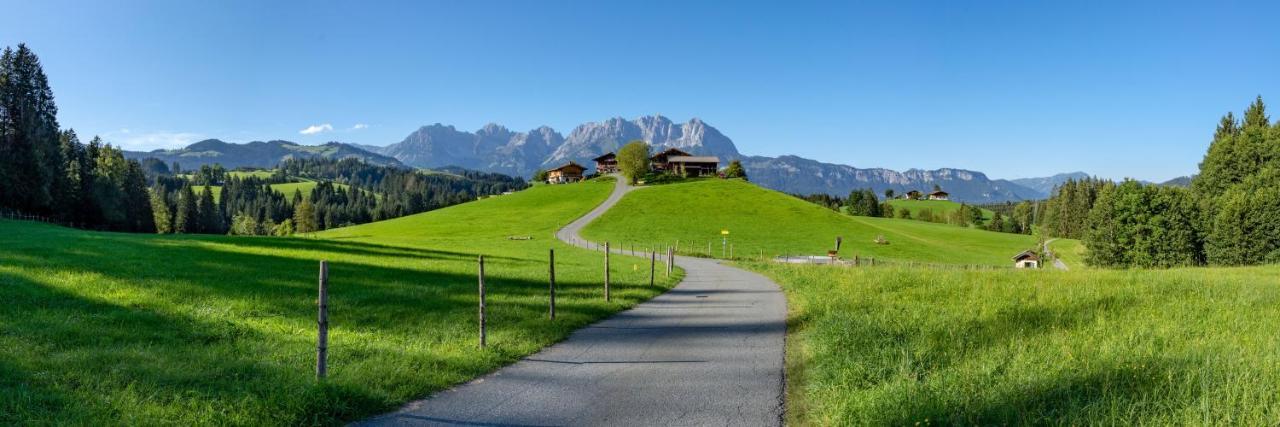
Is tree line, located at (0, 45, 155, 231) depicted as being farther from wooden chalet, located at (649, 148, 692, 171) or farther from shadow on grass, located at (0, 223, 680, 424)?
wooden chalet, located at (649, 148, 692, 171)

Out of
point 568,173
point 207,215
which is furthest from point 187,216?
point 568,173

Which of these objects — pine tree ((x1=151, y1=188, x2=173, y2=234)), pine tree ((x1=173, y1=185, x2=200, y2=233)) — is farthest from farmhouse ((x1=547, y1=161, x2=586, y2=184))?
pine tree ((x1=151, y1=188, x2=173, y2=234))

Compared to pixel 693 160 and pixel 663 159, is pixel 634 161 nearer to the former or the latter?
pixel 693 160

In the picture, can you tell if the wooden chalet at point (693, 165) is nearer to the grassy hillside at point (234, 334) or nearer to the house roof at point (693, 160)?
the house roof at point (693, 160)

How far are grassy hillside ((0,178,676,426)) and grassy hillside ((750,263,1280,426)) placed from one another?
5.48 meters

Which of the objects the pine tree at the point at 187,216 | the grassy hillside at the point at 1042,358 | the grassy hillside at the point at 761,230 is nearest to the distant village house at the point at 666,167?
the grassy hillside at the point at 761,230

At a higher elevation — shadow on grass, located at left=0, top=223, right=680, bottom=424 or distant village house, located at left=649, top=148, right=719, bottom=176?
distant village house, located at left=649, top=148, right=719, bottom=176

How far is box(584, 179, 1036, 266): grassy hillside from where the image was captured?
7506 centimetres

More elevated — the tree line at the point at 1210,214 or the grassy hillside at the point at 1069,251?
the tree line at the point at 1210,214

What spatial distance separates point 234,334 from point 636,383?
26.2 feet

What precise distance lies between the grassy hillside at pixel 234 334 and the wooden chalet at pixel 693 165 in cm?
14638

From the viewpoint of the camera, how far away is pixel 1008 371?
785cm

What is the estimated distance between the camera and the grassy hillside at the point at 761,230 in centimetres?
7506

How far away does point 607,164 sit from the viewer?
183 meters
